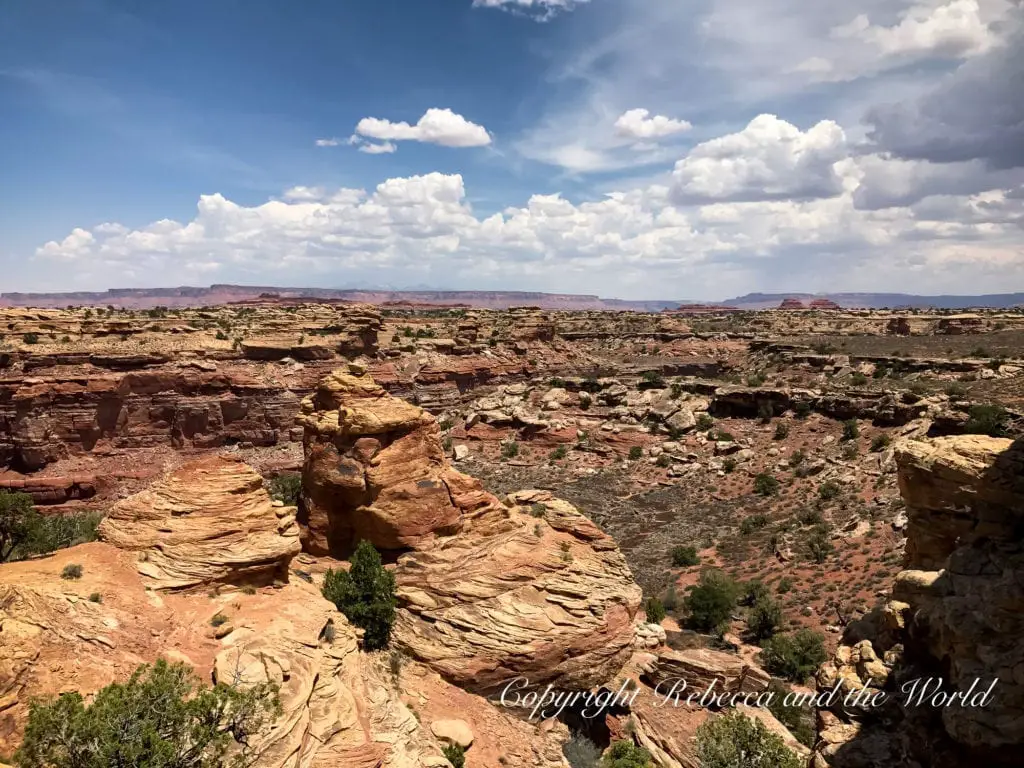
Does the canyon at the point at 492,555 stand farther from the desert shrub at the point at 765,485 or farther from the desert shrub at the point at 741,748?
the desert shrub at the point at 741,748

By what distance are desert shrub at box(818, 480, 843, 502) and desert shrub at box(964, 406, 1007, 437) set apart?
8.04 m

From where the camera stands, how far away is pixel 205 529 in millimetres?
15680

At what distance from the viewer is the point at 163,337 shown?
2276 inches

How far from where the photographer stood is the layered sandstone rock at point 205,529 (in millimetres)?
14867

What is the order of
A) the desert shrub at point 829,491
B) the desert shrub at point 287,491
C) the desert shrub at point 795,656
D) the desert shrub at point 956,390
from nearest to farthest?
the desert shrub at point 795,656 < the desert shrub at point 287,491 < the desert shrub at point 829,491 < the desert shrub at point 956,390

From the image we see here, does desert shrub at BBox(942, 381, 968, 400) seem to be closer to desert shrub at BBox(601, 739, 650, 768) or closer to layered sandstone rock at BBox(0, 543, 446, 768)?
desert shrub at BBox(601, 739, 650, 768)

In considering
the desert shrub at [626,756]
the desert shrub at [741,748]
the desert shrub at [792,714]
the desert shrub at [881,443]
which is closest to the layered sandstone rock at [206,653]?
the desert shrub at [626,756]

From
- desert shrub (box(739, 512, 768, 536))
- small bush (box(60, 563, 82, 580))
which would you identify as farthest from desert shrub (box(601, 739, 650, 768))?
desert shrub (box(739, 512, 768, 536))

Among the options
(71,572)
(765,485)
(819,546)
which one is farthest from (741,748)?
(765,485)

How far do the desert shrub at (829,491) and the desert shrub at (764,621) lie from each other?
545 inches

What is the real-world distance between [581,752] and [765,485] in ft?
101

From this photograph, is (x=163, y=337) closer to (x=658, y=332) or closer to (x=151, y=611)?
(x=151, y=611)

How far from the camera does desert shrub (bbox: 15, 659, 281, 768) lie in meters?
7.75

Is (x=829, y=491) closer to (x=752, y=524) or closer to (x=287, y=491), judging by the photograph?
(x=752, y=524)
